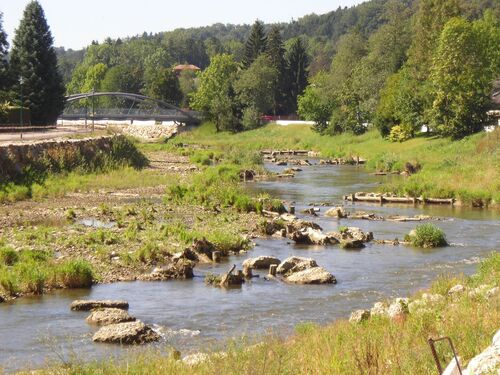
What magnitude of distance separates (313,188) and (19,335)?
3632 cm

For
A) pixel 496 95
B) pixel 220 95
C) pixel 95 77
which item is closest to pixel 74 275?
pixel 496 95

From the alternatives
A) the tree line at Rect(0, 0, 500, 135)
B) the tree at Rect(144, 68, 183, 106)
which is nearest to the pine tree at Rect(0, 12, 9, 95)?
the tree line at Rect(0, 0, 500, 135)

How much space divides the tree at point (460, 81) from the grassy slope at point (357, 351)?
5507 centimetres

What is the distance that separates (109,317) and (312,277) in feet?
24.1

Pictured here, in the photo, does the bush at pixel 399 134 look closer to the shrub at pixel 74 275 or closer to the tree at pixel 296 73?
the tree at pixel 296 73

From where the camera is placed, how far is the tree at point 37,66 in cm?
7475

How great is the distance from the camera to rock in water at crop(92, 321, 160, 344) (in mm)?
17516

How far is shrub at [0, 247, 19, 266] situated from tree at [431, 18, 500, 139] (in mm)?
48948

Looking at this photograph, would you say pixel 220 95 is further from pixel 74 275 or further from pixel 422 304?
pixel 422 304

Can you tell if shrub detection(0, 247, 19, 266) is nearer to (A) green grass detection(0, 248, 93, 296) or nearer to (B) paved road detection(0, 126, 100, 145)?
(A) green grass detection(0, 248, 93, 296)

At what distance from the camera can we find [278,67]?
125m

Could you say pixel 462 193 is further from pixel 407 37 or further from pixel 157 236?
pixel 407 37

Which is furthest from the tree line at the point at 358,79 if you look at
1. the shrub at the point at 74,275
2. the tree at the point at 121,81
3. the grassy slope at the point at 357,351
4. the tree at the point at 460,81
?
the grassy slope at the point at 357,351

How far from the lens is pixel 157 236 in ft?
102
